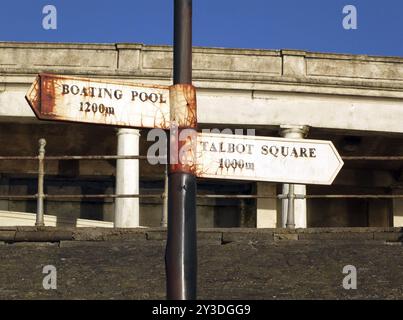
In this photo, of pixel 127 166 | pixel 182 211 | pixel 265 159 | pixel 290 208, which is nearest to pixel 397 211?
pixel 127 166

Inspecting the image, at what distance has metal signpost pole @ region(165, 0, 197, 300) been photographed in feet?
17.0

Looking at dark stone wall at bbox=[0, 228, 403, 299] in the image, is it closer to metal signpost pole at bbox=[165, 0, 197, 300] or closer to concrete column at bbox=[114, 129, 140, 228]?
metal signpost pole at bbox=[165, 0, 197, 300]

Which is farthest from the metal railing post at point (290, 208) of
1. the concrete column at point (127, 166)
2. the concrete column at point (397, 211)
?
the concrete column at point (397, 211)

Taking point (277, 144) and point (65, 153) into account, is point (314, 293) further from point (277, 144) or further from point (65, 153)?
point (65, 153)

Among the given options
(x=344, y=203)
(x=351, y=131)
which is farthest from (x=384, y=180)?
(x=351, y=131)

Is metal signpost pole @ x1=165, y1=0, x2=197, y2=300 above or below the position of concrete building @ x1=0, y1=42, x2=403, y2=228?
below

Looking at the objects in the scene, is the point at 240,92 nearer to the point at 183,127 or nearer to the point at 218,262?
the point at 218,262

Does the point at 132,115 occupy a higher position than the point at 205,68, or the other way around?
the point at 205,68

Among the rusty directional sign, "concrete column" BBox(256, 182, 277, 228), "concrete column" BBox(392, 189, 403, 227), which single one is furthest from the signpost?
"concrete column" BBox(392, 189, 403, 227)

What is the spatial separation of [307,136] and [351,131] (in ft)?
3.28

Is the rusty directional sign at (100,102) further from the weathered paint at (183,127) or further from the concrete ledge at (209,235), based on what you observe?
the concrete ledge at (209,235)

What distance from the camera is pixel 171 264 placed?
522 centimetres

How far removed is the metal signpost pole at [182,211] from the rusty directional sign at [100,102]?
19cm

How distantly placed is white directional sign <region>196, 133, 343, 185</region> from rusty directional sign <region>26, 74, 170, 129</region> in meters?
0.39
